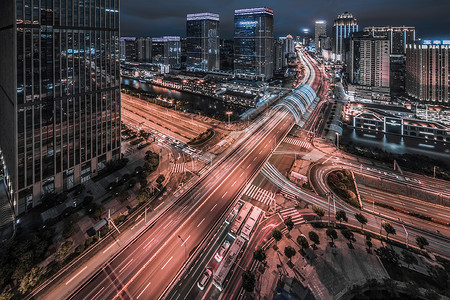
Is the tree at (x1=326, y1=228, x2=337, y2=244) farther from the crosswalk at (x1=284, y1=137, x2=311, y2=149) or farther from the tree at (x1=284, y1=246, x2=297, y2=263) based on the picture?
the crosswalk at (x1=284, y1=137, x2=311, y2=149)

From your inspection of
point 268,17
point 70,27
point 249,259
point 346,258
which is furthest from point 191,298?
point 268,17

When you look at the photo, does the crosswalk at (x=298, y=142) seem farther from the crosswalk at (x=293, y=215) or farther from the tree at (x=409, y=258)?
the tree at (x=409, y=258)

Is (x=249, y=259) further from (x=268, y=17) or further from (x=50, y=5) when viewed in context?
(x=268, y=17)

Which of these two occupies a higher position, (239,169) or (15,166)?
(15,166)

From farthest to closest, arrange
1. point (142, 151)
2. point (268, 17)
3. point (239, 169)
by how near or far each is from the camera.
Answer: point (268, 17)
point (142, 151)
point (239, 169)

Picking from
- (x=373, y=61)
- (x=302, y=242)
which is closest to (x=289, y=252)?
(x=302, y=242)

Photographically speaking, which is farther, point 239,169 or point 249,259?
point 239,169

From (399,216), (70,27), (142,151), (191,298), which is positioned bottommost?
(191,298)
